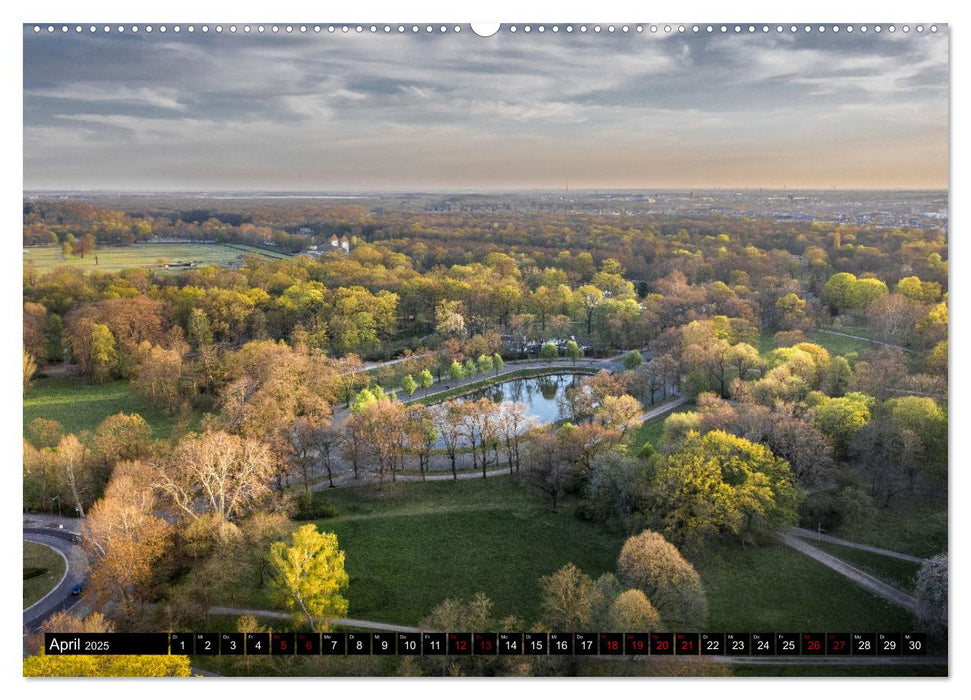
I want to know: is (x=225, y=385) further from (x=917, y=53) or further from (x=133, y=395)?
(x=917, y=53)

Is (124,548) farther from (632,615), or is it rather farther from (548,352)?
(548,352)

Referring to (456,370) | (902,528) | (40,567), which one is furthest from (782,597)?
(40,567)

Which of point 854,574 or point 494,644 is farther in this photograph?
point 854,574

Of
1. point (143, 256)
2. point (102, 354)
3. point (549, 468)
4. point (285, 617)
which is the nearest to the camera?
point (285, 617)

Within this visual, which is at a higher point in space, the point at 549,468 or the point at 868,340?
the point at 868,340

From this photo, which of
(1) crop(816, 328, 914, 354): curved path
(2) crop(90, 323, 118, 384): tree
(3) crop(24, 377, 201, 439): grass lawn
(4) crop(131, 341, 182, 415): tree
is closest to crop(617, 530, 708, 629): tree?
(1) crop(816, 328, 914, 354): curved path

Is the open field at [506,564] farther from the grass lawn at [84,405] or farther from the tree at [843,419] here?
the grass lawn at [84,405]

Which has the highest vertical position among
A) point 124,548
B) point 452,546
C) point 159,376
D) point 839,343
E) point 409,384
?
point 839,343
